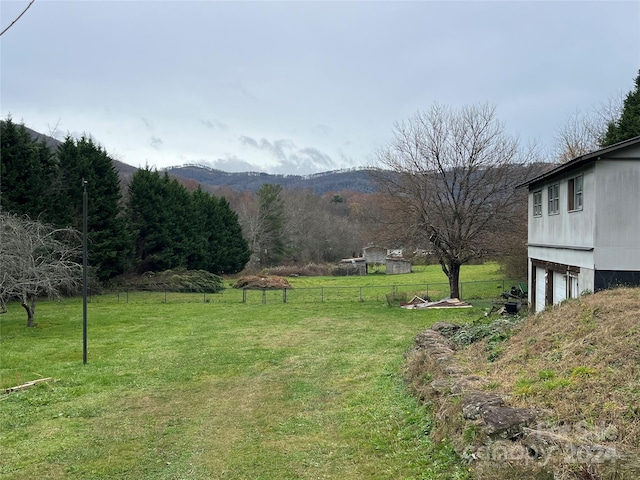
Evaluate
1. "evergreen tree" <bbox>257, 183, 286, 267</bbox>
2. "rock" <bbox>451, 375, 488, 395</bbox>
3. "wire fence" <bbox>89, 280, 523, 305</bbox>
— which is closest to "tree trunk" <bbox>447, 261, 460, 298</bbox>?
"wire fence" <bbox>89, 280, 523, 305</bbox>

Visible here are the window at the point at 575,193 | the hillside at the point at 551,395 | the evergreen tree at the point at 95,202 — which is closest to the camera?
the hillside at the point at 551,395

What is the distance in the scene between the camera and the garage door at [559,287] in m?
17.7

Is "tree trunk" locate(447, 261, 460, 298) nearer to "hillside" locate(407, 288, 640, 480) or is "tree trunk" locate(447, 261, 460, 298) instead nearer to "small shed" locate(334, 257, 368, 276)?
"hillside" locate(407, 288, 640, 480)

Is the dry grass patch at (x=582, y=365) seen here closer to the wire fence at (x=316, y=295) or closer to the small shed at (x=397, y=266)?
the wire fence at (x=316, y=295)

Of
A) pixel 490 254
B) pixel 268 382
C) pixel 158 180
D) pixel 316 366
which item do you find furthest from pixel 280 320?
pixel 158 180

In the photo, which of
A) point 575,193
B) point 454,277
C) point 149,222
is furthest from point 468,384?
point 149,222

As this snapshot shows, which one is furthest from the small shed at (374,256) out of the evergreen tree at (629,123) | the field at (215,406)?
the field at (215,406)

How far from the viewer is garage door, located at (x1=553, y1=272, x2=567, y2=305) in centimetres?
1768

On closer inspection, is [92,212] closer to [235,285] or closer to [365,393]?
[235,285]

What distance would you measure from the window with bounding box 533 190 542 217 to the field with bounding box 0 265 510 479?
701 centimetres

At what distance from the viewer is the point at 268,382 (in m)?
12.4

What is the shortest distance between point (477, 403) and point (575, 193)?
39.5ft

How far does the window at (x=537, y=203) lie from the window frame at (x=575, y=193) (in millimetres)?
3697

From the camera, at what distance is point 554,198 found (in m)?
18.7
